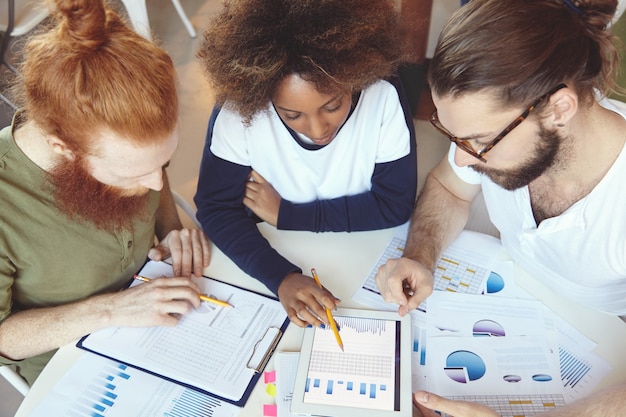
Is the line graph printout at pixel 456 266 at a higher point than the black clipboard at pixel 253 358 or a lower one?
lower

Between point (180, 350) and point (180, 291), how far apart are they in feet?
0.48

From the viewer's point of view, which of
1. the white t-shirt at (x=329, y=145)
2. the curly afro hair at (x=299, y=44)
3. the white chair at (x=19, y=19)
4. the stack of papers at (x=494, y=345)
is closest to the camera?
the stack of papers at (x=494, y=345)

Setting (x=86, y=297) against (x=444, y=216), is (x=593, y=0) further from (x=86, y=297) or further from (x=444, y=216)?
(x=86, y=297)

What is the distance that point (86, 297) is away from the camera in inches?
54.9

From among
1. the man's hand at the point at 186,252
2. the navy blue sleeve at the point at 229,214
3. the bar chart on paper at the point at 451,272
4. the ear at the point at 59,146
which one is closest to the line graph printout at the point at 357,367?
the bar chart on paper at the point at 451,272

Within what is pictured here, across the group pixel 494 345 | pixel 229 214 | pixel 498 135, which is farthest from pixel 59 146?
pixel 494 345

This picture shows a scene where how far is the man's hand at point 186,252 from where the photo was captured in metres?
1.44

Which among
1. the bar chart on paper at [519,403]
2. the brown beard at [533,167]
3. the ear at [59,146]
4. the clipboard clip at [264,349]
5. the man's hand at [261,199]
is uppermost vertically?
the ear at [59,146]

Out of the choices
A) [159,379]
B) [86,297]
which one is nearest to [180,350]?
[159,379]

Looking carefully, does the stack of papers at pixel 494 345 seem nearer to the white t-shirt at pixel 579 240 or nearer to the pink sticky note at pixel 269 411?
the white t-shirt at pixel 579 240

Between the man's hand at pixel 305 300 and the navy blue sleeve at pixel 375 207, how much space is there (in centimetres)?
25

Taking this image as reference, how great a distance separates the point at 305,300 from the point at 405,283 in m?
0.25

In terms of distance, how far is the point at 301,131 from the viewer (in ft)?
4.70

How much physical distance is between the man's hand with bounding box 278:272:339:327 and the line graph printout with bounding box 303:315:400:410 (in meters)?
0.04
